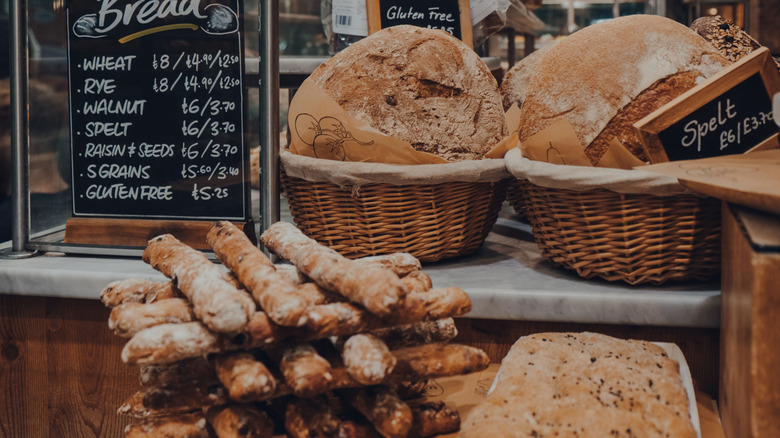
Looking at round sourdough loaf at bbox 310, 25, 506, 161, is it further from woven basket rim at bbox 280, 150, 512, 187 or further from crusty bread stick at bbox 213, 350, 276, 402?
crusty bread stick at bbox 213, 350, 276, 402

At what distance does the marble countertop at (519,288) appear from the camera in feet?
4.43

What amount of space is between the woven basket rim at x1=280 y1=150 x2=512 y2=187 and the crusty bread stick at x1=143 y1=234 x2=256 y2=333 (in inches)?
16.6

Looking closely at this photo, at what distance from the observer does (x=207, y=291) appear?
958 mm

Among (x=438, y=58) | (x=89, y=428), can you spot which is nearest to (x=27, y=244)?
(x=89, y=428)

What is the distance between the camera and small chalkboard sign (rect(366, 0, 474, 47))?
91.0 inches

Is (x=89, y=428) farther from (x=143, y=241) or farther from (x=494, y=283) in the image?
(x=494, y=283)

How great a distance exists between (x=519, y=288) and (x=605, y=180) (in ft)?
0.94

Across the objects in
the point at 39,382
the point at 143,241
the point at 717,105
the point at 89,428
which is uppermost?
the point at 717,105

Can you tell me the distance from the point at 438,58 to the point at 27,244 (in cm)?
108

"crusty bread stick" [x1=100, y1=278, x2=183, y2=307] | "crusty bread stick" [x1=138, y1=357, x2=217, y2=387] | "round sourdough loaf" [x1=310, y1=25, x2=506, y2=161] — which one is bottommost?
"crusty bread stick" [x1=138, y1=357, x2=217, y2=387]

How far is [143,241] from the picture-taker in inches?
65.3

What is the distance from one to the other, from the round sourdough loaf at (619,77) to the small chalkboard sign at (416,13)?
849 millimetres

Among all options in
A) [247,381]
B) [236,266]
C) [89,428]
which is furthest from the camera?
[89,428]

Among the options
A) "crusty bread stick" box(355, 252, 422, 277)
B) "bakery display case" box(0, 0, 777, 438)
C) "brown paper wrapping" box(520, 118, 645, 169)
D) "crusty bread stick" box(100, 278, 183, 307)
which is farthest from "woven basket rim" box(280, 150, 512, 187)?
"crusty bread stick" box(100, 278, 183, 307)
